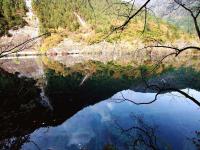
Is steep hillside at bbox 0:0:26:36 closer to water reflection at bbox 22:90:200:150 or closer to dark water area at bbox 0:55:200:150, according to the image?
dark water area at bbox 0:55:200:150

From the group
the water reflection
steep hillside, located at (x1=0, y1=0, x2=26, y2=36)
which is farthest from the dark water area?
steep hillside, located at (x1=0, y1=0, x2=26, y2=36)

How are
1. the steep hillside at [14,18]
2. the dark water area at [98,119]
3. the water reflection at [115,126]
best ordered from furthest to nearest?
the water reflection at [115,126]
the dark water area at [98,119]
the steep hillside at [14,18]

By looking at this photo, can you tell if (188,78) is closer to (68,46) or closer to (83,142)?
(83,142)

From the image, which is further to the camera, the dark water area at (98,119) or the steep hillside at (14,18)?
the dark water area at (98,119)

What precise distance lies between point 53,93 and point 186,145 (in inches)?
863

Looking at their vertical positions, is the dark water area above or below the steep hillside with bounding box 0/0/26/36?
below

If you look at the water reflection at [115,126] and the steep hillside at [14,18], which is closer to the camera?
the steep hillside at [14,18]

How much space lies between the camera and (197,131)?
2189 centimetres

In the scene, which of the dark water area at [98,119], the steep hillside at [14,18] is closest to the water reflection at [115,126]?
the dark water area at [98,119]

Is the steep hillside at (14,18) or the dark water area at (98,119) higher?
the steep hillside at (14,18)

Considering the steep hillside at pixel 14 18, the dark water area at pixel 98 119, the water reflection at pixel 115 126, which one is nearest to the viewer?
the steep hillside at pixel 14 18

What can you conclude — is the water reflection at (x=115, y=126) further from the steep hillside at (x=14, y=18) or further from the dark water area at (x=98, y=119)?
the steep hillside at (x=14, y=18)

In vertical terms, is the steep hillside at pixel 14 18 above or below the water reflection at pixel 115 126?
above

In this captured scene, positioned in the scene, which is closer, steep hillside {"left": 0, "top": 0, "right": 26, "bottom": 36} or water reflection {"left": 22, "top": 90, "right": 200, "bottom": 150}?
steep hillside {"left": 0, "top": 0, "right": 26, "bottom": 36}
